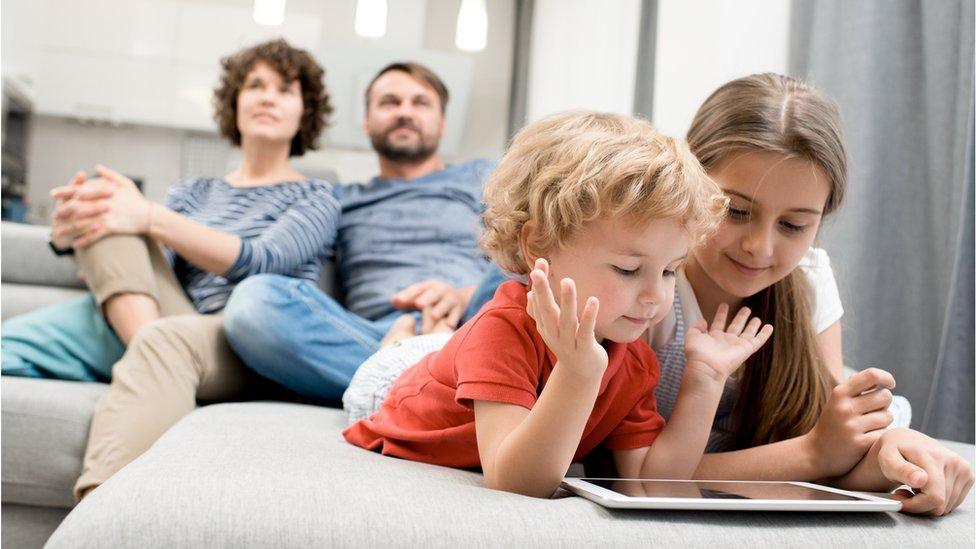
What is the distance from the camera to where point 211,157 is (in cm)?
561

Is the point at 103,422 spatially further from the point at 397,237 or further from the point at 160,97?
the point at 160,97

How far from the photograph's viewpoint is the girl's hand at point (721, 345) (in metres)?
1.02

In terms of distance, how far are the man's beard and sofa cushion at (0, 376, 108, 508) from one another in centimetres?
114

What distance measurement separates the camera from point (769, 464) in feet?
3.41

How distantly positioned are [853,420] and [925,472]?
119mm

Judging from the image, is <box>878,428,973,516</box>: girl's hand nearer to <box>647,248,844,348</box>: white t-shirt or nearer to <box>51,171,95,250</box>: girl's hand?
<box>647,248,844,348</box>: white t-shirt

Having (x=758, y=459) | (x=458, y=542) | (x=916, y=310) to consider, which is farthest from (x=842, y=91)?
(x=458, y=542)

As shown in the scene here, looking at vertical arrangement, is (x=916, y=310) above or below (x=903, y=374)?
above

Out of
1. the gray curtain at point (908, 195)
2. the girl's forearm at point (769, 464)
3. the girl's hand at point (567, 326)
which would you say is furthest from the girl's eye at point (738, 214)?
the gray curtain at point (908, 195)

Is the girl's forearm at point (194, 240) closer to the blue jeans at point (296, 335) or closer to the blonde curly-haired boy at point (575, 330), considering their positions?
the blue jeans at point (296, 335)

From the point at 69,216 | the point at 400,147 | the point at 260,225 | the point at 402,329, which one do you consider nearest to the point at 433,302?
the point at 402,329

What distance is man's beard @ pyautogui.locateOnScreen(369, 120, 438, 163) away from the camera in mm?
2367

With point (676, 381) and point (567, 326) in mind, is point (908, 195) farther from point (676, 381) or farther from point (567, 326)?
point (567, 326)

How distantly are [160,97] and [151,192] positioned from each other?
2.09 ft
